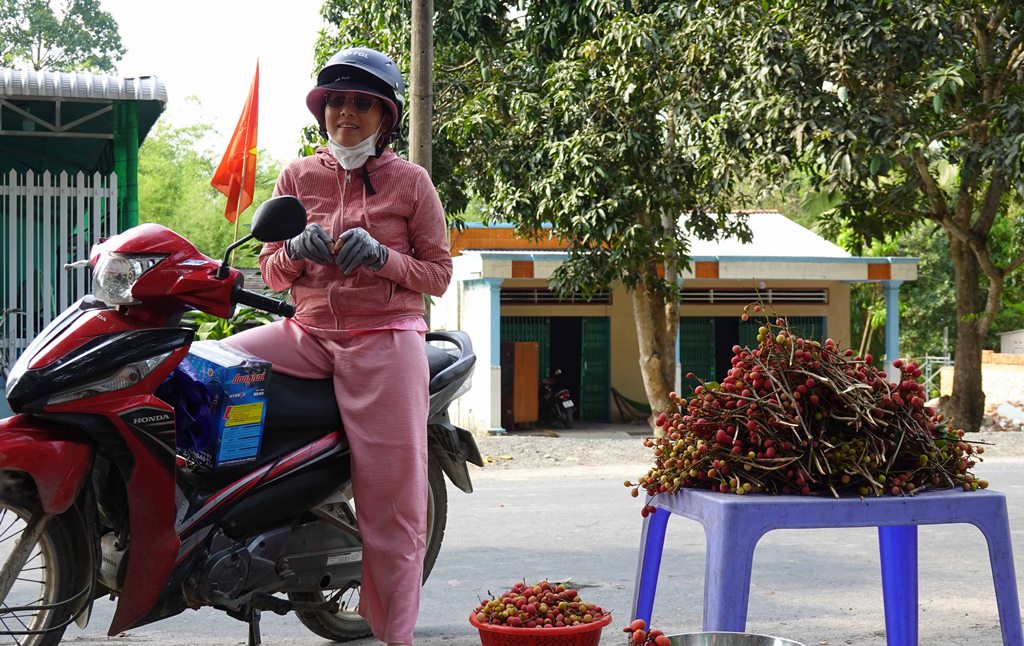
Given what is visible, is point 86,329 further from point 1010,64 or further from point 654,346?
point 654,346

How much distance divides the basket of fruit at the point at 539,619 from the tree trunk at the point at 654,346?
12.8 meters

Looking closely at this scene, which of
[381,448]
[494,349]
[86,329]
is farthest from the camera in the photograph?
[494,349]

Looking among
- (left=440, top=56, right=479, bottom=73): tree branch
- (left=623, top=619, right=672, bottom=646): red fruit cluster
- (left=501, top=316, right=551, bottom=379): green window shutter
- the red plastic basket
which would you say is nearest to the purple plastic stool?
(left=623, top=619, right=672, bottom=646): red fruit cluster

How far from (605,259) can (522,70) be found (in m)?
2.64

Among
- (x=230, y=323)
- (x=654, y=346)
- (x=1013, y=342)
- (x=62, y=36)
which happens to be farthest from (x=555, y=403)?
(x=62, y=36)

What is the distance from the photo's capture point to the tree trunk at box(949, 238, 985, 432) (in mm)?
17000

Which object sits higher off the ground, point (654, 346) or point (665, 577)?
point (654, 346)

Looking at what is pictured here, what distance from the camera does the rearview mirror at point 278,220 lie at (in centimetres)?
342

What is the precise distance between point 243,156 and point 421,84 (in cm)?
597

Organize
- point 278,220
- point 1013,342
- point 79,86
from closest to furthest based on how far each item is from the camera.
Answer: point 278,220
point 79,86
point 1013,342

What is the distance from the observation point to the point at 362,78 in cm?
394

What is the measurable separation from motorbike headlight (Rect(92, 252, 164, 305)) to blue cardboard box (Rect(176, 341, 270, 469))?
1.25 ft

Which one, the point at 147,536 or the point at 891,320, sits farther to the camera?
the point at 891,320

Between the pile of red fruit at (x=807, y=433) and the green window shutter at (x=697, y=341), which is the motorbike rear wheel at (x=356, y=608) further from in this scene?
the green window shutter at (x=697, y=341)
